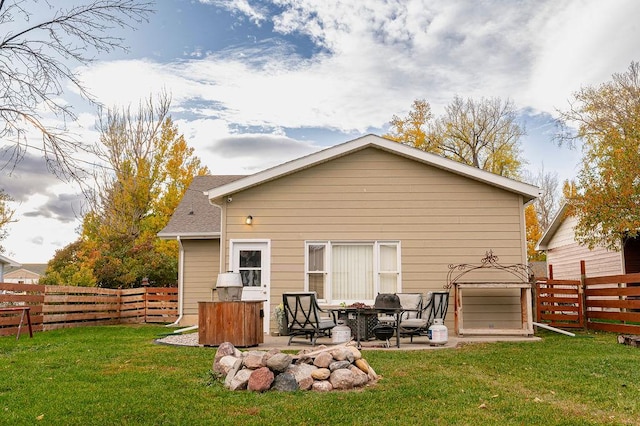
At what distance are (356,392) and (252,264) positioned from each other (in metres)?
6.34

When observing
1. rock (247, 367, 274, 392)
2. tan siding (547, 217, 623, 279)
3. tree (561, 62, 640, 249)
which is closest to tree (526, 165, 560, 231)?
tan siding (547, 217, 623, 279)

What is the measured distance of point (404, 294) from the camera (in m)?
11.2

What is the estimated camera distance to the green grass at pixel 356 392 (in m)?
5.03

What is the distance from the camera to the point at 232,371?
6.37 metres

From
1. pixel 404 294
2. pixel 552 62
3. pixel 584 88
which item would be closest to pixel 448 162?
pixel 404 294

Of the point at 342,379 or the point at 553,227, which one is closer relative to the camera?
the point at 342,379

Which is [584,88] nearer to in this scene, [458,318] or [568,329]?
[568,329]

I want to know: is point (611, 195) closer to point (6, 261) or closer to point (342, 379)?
point (342, 379)

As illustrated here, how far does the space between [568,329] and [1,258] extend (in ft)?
85.3

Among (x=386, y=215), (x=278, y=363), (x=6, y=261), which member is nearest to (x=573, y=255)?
(x=386, y=215)

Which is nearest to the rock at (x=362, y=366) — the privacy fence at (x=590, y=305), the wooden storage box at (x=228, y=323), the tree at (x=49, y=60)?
the wooden storage box at (x=228, y=323)

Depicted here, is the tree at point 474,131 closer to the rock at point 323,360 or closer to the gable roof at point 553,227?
the gable roof at point 553,227

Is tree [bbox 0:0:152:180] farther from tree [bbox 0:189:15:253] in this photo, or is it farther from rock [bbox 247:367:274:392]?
tree [bbox 0:189:15:253]

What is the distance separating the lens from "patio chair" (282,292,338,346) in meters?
9.66
